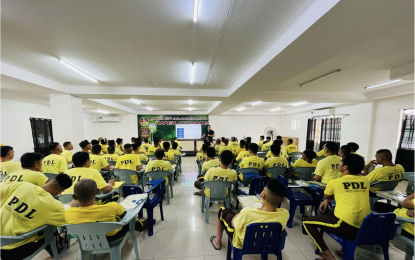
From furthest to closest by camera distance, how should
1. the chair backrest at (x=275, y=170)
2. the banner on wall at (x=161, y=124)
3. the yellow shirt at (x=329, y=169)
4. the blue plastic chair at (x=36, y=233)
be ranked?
the banner on wall at (x=161, y=124), the chair backrest at (x=275, y=170), the yellow shirt at (x=329, y=169), the blue plastic chair at (x=36, y=233)

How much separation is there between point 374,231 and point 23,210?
340cm

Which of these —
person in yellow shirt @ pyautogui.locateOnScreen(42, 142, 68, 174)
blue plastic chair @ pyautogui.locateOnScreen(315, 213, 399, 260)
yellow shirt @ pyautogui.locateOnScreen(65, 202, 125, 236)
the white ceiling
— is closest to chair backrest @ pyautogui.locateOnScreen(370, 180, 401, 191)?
blue plastic chair @ pyautogui.locateOnScreen(315, 213, 399, 260)

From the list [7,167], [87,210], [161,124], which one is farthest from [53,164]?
[161,124]

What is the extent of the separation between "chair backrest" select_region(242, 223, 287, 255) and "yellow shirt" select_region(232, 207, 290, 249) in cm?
4

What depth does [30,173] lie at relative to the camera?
6.29 feet

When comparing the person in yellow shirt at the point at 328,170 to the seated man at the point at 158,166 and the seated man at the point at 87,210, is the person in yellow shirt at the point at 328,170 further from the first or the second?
the seated man at the point at 87,210

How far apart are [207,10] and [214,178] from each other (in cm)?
229

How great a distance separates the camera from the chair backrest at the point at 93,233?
4.27 ft

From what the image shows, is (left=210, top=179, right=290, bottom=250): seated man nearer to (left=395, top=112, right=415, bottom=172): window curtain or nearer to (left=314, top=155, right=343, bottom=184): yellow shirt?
(left=314, top=155, right=343, bottom=184): yellow shirt

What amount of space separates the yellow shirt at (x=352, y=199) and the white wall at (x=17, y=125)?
33.6 feet

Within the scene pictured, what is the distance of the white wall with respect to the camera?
223 inches

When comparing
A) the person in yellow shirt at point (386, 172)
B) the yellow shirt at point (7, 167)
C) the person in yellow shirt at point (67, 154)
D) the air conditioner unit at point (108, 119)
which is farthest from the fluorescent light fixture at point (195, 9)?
the air conditioner unit at point (108, 119)

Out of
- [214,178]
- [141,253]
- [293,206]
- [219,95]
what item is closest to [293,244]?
[293,206]

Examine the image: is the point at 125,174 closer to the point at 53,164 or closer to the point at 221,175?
the point at 53,164
